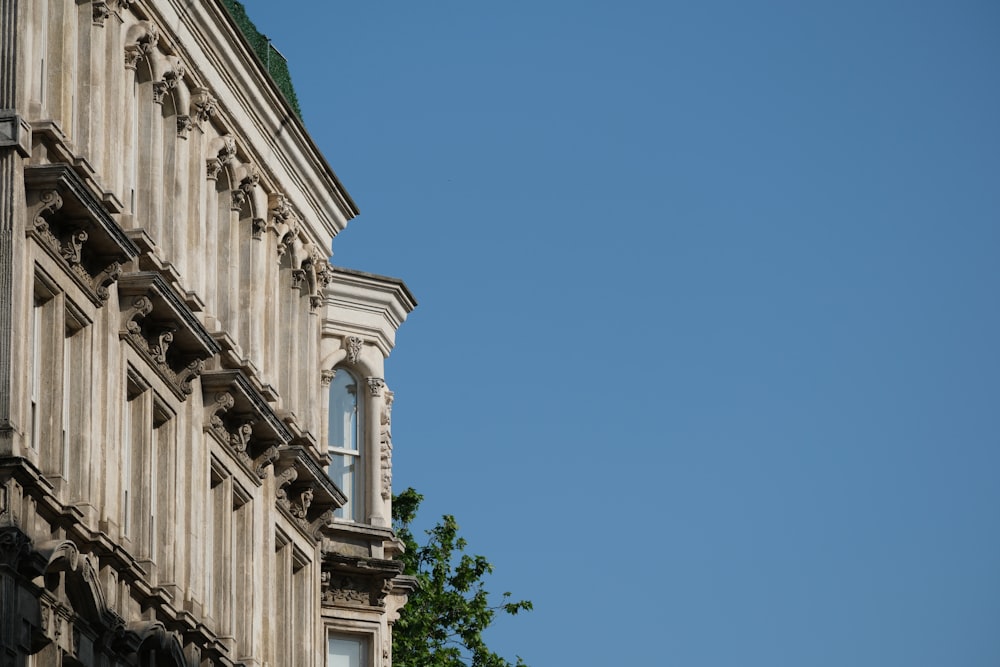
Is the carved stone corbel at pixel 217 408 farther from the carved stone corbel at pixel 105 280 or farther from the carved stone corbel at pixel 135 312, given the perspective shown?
the carved stone corbel at pixel 105 280

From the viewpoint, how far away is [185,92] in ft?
162

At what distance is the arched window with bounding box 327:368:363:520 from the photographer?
61.0 metres

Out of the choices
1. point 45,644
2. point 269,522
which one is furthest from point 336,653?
point 45,644

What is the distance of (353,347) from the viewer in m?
61.4

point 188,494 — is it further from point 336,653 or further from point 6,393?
point 336,653

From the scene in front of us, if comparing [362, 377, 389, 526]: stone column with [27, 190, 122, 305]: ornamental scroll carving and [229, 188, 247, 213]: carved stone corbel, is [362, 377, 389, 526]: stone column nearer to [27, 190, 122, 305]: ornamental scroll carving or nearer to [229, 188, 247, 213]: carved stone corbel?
[229, 188, 247, 213]: carved stone corbel

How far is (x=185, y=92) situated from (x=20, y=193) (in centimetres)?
875

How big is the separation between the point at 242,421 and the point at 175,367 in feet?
10.7

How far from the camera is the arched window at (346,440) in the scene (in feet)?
200

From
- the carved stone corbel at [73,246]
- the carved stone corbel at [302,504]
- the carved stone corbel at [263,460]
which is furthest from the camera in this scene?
the carved stone corbel at [302,504]

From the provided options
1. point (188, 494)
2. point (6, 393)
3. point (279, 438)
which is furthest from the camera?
point (279, 438)

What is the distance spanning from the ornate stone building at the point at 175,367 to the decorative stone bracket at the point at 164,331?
0.04m

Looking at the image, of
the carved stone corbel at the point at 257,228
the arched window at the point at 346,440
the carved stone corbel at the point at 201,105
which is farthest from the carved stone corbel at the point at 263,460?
the arched window at the point at 346,440

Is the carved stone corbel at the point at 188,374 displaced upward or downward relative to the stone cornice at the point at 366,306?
downward
